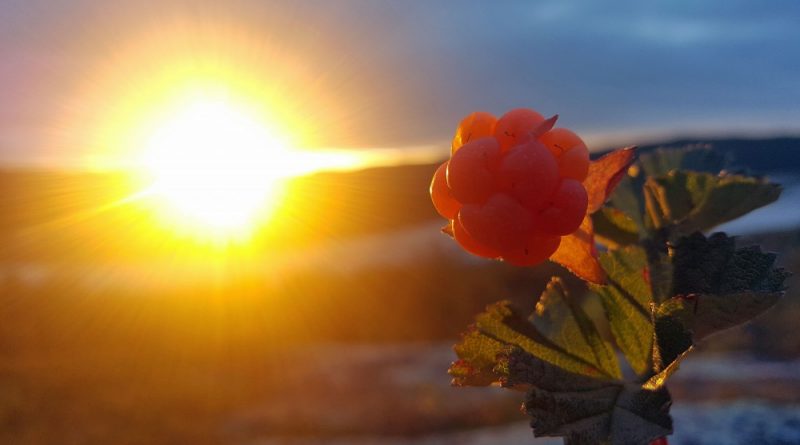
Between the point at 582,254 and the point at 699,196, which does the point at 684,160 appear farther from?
the point at 582,254

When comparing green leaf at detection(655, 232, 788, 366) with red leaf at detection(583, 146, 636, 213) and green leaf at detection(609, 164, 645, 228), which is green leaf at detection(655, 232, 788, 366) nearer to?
red leaf at detection(583, 146, 636, 213)

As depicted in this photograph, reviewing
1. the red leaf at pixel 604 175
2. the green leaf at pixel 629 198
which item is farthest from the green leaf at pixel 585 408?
the green leaf at pixel 629 198

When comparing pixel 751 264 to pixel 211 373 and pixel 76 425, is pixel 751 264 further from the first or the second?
pixel 211 373

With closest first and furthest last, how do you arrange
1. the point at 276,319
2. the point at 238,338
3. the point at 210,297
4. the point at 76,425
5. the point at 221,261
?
the point at 76,425
the point at 238,338
the point at 276,319
the point at 210,297
the point at 221,261

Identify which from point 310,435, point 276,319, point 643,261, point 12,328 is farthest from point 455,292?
point 643,261

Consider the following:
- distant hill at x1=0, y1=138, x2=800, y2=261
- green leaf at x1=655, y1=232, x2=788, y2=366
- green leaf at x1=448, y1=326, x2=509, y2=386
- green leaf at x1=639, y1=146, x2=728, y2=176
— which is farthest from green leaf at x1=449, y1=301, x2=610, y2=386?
distant hill at x1=0, y1=138, x2=800, y2=261

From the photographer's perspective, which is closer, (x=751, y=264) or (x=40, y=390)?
(x=751, y=264)
